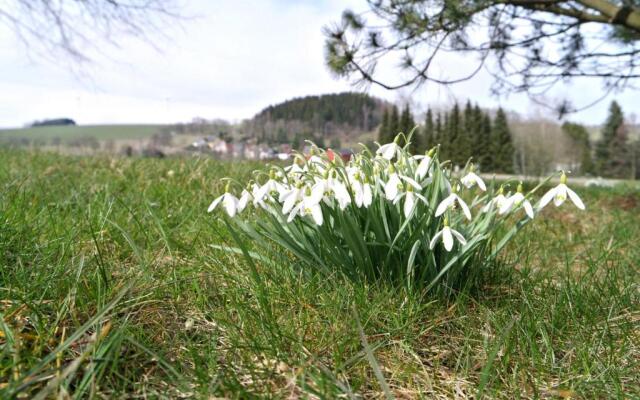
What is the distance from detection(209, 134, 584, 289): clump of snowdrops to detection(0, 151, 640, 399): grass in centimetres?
8

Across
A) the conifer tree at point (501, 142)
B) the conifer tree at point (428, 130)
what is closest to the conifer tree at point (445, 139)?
the conifer tree at point (501, 142)

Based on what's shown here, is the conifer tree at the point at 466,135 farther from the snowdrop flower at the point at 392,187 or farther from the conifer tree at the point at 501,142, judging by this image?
the snowdrop flower at the point at 392,187

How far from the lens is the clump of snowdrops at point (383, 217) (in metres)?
1.36

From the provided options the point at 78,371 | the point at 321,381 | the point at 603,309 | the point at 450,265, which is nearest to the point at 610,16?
the point at 603,309

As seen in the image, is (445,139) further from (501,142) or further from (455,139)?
(501,142)

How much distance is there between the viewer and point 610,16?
4398mm

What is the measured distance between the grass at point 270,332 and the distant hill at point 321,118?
446 centimetres

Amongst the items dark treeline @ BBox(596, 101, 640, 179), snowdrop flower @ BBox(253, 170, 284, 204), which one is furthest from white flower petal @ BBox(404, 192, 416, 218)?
dark treeline @ BBox(596, 101, 640, 179)

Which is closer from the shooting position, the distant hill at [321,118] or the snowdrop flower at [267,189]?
the snowdrop flower at [267,189]

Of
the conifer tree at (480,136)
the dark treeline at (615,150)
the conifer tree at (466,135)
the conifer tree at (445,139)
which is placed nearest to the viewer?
the conifer tree at (445,139)

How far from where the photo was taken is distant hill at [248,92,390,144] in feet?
20.8

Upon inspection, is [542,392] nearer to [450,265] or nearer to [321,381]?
[450,265]

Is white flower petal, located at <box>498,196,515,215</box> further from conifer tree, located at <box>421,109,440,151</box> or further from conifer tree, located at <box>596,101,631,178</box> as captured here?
conifer tree, located at <box>596,101,631,178</box>

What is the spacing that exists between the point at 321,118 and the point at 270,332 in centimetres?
653
